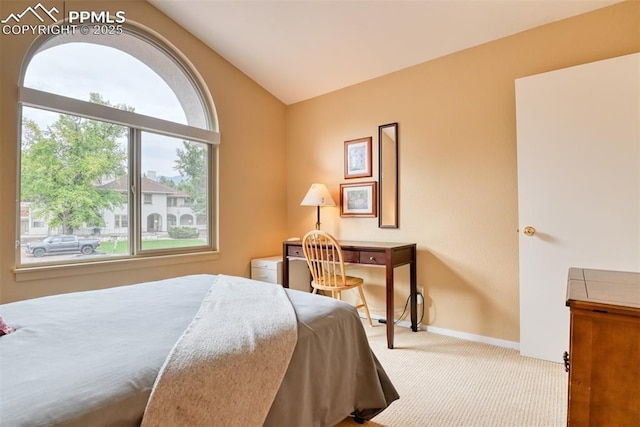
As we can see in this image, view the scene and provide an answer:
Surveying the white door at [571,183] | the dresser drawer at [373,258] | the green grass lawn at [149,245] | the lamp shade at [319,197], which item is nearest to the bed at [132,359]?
the green grass lawn at [149,245]

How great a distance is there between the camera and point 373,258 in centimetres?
271

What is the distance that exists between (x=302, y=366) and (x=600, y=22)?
2.81 meters

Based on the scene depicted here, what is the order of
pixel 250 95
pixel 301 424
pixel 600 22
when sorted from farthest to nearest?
pixel 250 95
pixel 600 22
pixel 301 424

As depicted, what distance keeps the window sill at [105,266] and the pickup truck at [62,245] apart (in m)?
0.12

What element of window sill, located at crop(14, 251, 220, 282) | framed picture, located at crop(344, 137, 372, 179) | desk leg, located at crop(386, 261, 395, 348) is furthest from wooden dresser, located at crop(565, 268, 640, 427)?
window sill, located at crop(14, 251, 220, 282)

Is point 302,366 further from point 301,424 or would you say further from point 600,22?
point 600,22

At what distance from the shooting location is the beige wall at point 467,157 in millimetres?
2365

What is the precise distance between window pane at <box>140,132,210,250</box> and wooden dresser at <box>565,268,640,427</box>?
2911 millimetres

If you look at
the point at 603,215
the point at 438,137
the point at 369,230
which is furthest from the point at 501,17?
the point at 369,230

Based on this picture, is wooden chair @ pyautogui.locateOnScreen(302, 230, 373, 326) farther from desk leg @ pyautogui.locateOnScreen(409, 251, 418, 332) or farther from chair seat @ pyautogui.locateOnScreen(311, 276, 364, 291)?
desk leg @ pyautogui.locateOnScreen(409, 251, 418, 332)

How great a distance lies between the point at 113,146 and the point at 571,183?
3.30m

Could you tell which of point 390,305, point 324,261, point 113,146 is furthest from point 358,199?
point 113,146

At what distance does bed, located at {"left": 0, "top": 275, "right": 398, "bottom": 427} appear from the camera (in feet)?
2.46

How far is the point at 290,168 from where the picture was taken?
4.02 metres
